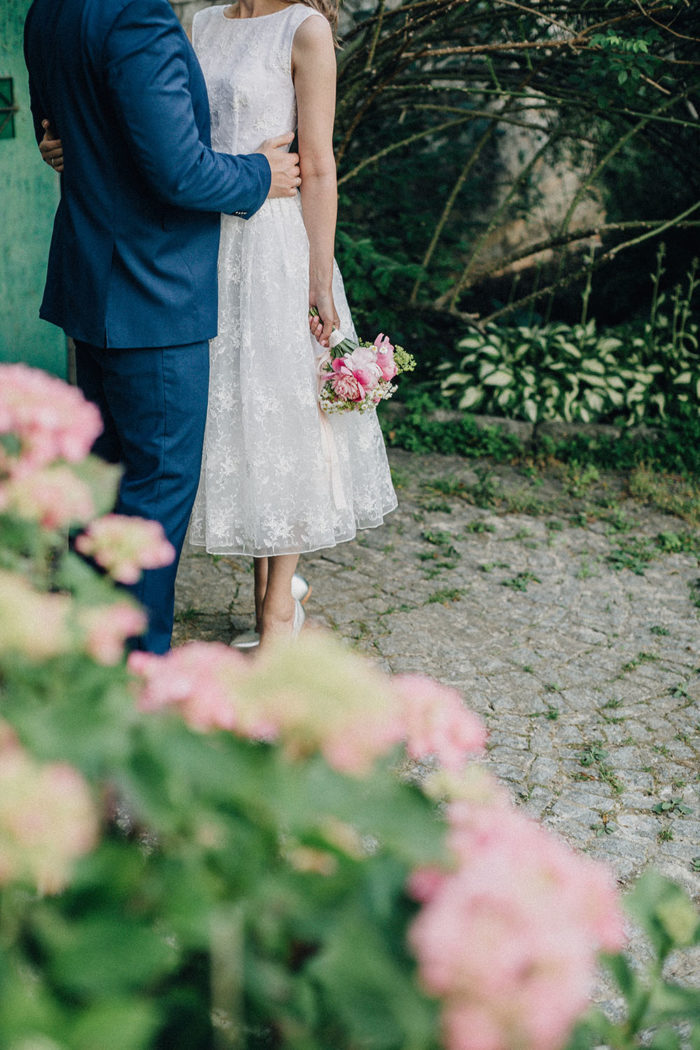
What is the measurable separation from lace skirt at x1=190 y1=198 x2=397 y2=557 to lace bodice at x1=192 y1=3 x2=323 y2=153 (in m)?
0.20

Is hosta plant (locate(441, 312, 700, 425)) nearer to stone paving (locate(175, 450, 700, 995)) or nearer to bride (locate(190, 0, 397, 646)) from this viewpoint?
stone paving (locate(175, 450, 700, 995))

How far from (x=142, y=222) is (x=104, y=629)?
1608mm

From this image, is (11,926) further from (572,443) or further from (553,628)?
(572,443)

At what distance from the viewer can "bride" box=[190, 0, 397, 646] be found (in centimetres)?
240

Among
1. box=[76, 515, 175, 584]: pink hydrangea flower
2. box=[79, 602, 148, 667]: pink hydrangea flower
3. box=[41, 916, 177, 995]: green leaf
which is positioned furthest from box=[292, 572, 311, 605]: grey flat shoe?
box=[41, 916, 177, 995]: green leaf

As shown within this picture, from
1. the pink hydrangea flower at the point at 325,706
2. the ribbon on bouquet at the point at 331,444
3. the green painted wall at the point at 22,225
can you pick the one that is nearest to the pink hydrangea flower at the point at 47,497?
the pink hydrangea flower at the point at 325,706

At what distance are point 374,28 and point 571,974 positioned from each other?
15.7 feet

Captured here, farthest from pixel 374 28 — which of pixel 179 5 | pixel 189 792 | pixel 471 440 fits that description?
pixel 189 792

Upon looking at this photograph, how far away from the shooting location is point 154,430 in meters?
2.32

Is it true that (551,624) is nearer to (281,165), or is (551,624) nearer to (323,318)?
(323,318)

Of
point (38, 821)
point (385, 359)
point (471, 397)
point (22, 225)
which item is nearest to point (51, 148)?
point (385, 359)

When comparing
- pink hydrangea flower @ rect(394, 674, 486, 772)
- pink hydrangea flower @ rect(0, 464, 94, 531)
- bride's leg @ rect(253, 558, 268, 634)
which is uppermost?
pink hydrangea flower @ rect(0, 464, 94, 531)

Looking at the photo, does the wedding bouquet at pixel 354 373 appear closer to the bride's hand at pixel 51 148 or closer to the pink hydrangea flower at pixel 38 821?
the bride's hand at pixel 51 148

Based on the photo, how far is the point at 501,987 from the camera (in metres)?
0.51
